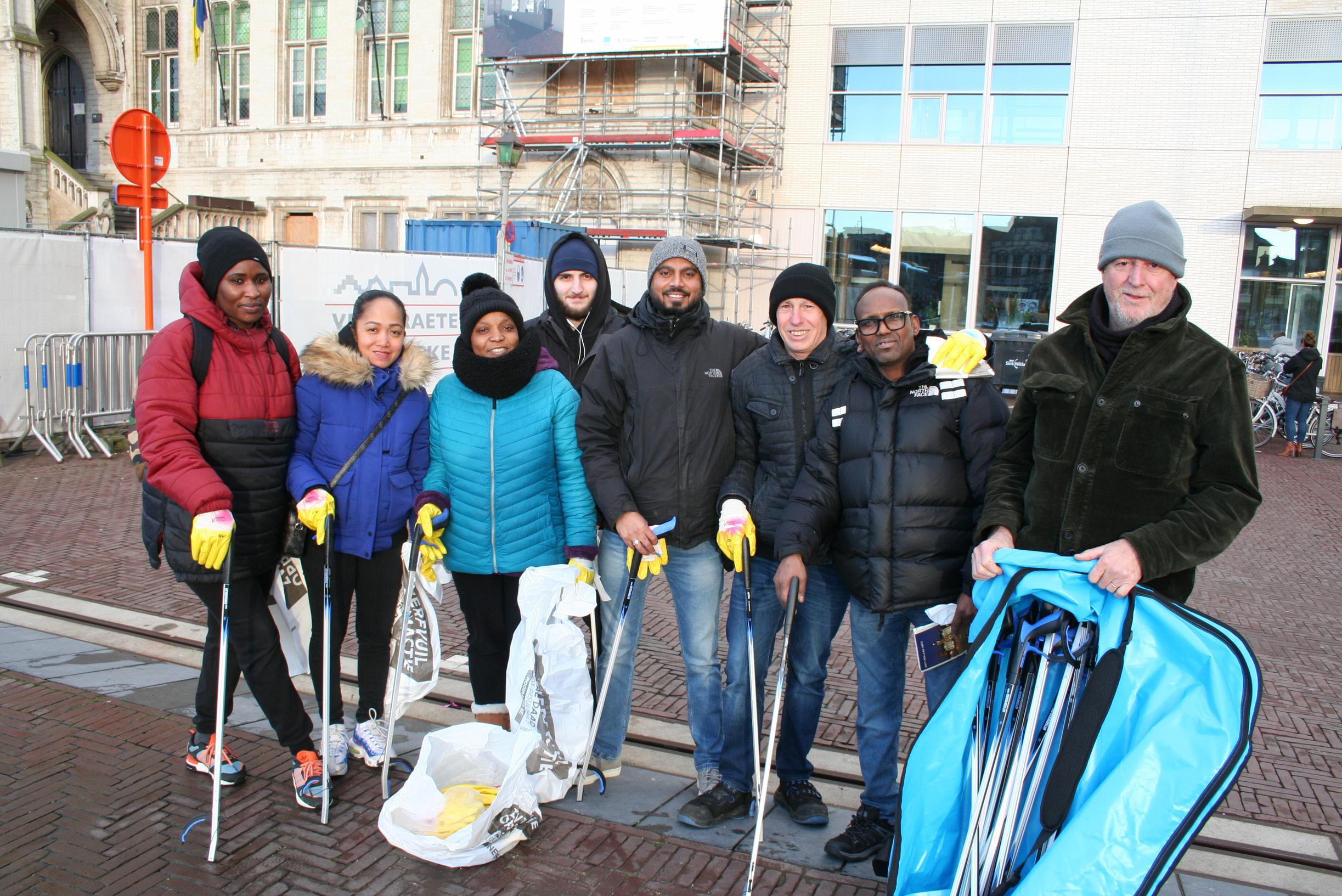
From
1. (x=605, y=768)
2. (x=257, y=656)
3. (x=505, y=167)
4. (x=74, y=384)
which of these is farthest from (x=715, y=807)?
(x=505, y=167)

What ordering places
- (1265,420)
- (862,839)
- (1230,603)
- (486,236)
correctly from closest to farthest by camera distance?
(862,839) → (1230,603) → (1265,420) → (486,236)

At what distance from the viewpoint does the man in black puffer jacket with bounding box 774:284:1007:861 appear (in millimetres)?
3098

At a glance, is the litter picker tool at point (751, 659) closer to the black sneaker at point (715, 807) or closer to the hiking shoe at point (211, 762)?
the black sneaker at point (715, 807)

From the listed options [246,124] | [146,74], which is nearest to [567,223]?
[246,124]

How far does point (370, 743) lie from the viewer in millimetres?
3881

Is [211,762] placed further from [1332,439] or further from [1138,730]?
[1332,439]

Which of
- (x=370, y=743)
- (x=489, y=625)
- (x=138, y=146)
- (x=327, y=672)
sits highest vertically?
(x=138, y=146)

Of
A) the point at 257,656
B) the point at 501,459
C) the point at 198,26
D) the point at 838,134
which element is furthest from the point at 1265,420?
the point at 198,26

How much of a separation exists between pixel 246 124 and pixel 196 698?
24.7m

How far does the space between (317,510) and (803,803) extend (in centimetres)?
211

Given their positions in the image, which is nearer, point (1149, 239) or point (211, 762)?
point (1149, 239)

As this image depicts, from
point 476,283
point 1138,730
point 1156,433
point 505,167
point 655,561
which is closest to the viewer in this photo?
point 1138,730

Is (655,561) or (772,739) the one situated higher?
(655,561)

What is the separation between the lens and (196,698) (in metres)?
3.76
